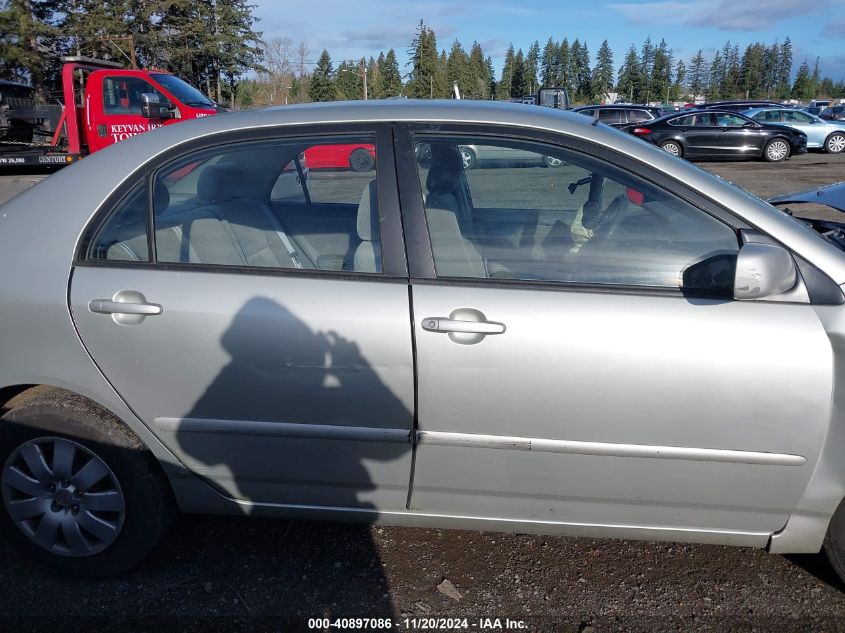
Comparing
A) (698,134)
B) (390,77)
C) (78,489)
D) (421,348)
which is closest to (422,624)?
(421,348)

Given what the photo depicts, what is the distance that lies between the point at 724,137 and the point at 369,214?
853 inches

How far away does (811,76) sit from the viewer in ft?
356

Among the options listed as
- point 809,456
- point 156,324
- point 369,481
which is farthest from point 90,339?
point 809,456

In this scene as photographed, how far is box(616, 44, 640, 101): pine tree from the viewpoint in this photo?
292 feet

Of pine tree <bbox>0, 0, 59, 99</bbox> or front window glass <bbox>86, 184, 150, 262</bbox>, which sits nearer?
front window glass <bbox>86, 184, 150, 262</bbox>

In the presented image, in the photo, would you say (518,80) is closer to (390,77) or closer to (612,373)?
(390,77)

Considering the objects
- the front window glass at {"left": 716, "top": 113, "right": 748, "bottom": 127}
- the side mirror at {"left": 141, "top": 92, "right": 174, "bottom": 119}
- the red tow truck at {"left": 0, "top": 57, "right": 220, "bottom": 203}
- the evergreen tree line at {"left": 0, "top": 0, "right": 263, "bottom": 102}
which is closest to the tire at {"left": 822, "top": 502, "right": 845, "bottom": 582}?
the side mirror at {"left": 141, "top": 92, "right": 174, "bottom": 119}

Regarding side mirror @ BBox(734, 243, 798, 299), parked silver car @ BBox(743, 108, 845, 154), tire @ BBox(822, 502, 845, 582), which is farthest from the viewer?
parked silver car @ BBox(743, 108, 845, 154)

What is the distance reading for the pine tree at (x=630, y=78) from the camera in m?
89.0

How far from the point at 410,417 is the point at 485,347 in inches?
13.9

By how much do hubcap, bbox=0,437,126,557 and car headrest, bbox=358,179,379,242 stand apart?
1.29 metres

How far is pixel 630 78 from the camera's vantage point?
89.6m

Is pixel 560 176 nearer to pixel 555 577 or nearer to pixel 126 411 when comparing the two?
pixel 555 577

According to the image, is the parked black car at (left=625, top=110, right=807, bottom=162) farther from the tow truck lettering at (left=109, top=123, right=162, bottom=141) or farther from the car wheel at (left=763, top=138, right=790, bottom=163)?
the tow truck lettering at (left=109, top=123, right=162, bottom=141)
